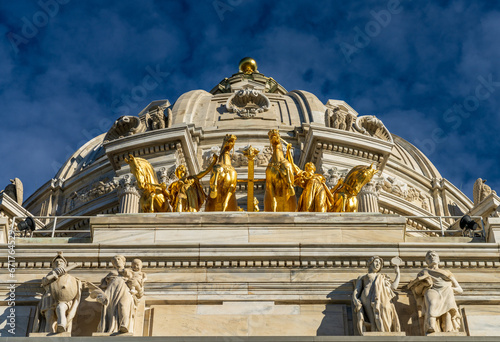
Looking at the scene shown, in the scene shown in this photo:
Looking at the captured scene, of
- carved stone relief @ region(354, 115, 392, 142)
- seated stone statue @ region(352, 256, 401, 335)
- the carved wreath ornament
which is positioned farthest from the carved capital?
seated stone statue @ region(352, 256, 401, 335)

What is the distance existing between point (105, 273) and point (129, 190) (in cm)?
1779

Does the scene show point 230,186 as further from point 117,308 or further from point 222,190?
point 117,308

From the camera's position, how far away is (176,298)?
21.5m

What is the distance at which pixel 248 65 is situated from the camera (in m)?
58.6

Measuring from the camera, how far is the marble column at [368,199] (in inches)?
1515

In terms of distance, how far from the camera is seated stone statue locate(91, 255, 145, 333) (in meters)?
20.2

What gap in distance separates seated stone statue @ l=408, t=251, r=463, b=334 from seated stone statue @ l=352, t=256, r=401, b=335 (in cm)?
53

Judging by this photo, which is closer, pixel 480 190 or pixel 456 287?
pixel 456 287

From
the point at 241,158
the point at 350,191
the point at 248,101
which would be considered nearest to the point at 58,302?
the point at 350,191

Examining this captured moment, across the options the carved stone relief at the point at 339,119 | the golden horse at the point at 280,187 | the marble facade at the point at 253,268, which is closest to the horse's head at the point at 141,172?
the golden horse at the point at 280,187

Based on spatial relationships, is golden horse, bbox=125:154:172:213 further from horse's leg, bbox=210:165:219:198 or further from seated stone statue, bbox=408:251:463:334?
seated stone statue, bbox=408:251:463:334

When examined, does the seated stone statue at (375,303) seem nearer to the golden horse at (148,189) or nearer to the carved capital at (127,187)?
the golden horse at (148,189)

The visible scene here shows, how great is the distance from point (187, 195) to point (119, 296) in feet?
24.6

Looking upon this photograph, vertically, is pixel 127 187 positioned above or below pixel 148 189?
above
